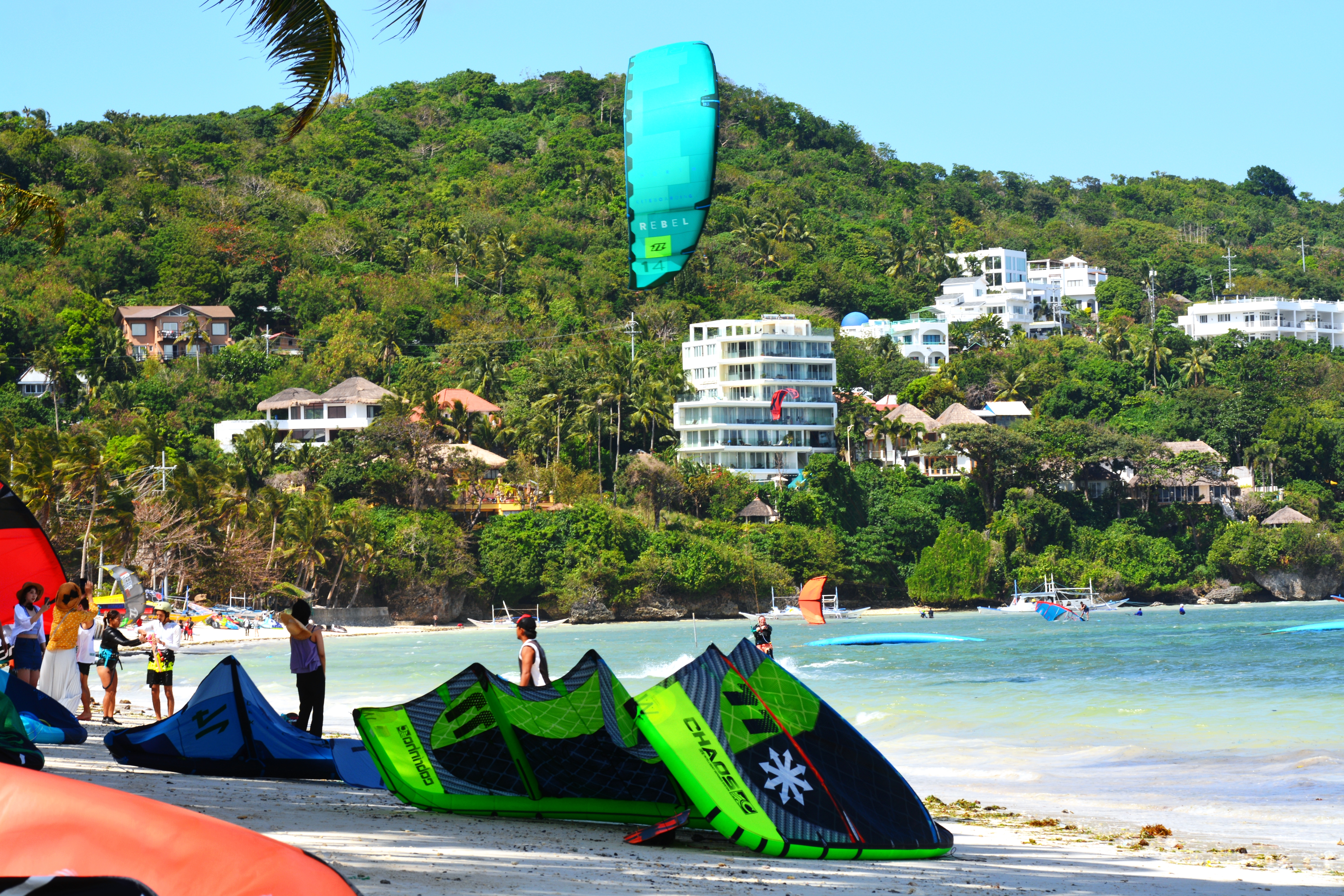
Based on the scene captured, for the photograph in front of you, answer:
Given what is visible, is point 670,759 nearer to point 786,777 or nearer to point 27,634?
point 786,777

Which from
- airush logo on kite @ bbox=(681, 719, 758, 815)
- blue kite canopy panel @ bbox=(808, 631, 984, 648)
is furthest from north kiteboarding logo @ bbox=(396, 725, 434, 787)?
blue kite canopy panel @ bbox=(808, 631, 984, 648)

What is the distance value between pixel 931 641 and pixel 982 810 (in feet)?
104

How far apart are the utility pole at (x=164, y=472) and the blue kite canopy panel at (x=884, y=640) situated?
77.3ft

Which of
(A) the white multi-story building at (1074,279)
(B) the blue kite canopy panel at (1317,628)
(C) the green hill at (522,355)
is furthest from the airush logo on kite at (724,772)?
(A) the white multi-story building at (1074,279)

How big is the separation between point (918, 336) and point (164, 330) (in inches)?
1864

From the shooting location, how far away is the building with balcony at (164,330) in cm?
6875

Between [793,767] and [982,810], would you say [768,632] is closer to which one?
[982,810]

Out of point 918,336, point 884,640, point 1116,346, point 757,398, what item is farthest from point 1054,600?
point 918,336

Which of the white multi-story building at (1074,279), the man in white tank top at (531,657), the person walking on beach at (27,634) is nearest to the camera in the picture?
the man in white tank top at (531,657)

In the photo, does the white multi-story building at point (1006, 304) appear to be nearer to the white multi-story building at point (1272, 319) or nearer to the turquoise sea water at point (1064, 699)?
the white multi-story building at point (1272, 319)

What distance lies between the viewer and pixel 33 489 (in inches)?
1430

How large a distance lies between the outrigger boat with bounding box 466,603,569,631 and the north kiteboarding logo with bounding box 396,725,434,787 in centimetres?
4421

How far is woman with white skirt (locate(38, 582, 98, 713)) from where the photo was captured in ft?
35.1

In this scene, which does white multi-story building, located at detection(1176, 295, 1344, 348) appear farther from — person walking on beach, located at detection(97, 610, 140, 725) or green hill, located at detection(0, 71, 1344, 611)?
person walking on beach, located at detection(97, 610, 140, 725)
